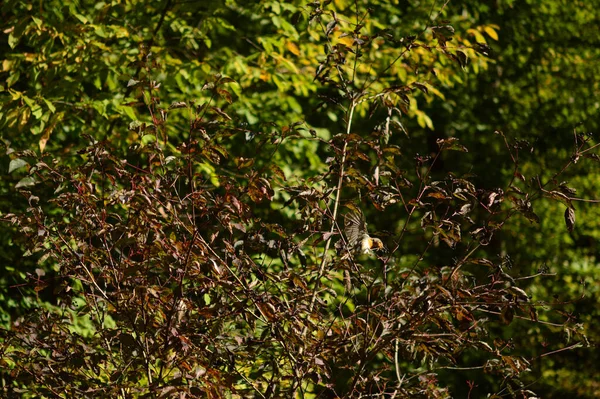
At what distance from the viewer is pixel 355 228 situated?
245cm

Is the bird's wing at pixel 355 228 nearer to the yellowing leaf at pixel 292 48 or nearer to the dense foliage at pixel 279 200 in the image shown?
the dense foliage at pixel 279 200

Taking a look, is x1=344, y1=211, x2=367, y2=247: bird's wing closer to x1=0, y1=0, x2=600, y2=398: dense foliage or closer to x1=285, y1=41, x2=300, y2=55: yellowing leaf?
x1=0, y1=0, x2=600, y2=398: dense foliage

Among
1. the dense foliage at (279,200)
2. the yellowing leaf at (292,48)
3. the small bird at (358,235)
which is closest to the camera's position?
the small bird at (358,235)

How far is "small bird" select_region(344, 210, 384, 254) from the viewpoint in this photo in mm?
2351

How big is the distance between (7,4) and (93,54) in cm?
61

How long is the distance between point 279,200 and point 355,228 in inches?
139

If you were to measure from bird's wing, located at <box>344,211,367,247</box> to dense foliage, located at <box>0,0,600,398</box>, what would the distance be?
56 mm

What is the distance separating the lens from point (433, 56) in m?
5.83

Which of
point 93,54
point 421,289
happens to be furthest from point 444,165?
point 421,289

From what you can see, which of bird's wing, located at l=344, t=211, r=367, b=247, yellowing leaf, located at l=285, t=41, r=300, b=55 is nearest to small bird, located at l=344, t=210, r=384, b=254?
bird's wing, located at l=344, t=211, r=367, b=247

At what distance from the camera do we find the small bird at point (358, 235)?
2351 mm

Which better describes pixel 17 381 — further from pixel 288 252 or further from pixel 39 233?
pixel 288 252

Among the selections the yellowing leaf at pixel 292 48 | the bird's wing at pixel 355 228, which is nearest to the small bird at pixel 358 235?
the bird's wing at pixel 355 228

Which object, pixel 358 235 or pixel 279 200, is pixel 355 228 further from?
pixel 279 200
